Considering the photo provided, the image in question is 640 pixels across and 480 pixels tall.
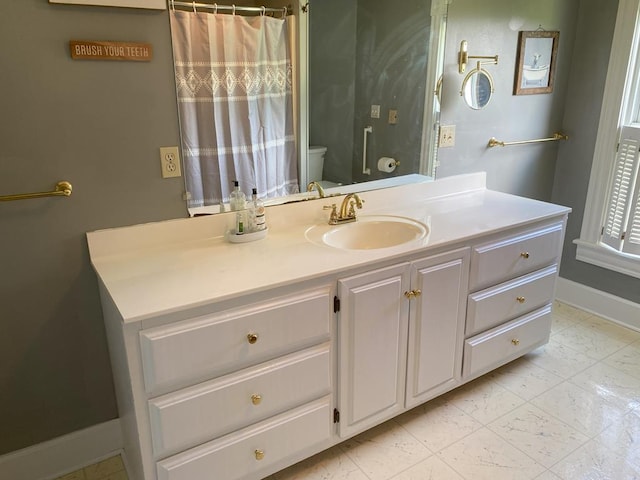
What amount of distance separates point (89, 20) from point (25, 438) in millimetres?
1512

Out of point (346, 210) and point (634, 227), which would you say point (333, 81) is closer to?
point (346, 210)

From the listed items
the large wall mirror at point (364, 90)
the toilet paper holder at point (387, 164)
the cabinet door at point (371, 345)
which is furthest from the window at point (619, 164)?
the cabinet door at point (371, 345)

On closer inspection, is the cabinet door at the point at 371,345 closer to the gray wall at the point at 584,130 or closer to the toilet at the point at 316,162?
the toilet at the point at 316,162

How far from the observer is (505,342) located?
7.79 ft

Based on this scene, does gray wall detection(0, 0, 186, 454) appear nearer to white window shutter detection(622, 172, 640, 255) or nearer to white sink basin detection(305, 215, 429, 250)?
white sink basin detection(305, 215, 429, 250)

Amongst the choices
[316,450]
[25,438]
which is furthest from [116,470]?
[316,450]

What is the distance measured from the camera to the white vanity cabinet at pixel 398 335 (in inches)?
70.6

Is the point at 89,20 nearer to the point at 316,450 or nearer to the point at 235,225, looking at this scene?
the point at 235,225

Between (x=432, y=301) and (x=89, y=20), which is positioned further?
(x=432, y=301)

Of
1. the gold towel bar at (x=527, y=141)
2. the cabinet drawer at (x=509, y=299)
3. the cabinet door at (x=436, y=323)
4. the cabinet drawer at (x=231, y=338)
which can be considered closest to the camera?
the cabinet drawer at (x=231, y=338)

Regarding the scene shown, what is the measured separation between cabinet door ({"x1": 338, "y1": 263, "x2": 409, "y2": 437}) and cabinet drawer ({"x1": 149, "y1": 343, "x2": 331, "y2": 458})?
0.11 meters

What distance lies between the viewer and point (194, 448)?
5.15 ft

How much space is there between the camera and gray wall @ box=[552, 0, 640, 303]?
287 centimetres

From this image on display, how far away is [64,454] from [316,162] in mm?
1558
